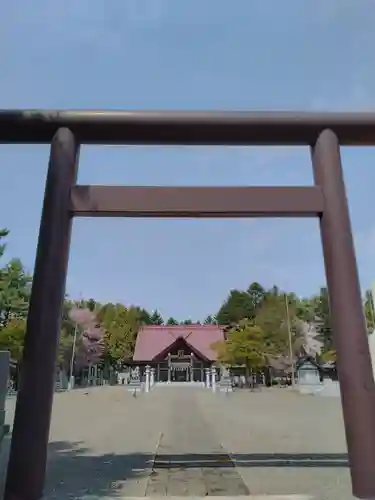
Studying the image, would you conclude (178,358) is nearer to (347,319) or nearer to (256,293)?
(256,293)

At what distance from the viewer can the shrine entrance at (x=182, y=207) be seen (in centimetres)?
422

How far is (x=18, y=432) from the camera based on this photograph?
4.20 meters

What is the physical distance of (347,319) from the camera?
4.59 meters

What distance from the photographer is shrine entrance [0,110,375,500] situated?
13.9ft

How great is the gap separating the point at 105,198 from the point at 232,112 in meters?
1.84

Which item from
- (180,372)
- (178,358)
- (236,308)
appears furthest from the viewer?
(236,308)

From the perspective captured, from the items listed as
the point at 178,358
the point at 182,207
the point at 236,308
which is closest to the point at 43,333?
the point at 182,207

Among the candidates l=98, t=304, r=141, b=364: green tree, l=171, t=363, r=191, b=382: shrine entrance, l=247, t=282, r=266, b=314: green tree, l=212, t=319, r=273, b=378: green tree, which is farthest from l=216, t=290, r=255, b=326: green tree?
l=212, t=319, r=273, b=378: green tree

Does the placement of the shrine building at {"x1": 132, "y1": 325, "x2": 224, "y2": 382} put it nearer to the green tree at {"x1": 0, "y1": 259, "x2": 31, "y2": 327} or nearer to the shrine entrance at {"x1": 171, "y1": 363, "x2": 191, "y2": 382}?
the shrine entrance at {"x1": 171, "y1": 363, "x2": 191, "y2": 382}

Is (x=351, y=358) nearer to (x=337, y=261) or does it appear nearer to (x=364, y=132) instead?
(x=337, y=261)

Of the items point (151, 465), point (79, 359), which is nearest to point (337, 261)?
point (151, 465)

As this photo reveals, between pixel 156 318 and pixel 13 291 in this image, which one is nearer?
pixel 13 291

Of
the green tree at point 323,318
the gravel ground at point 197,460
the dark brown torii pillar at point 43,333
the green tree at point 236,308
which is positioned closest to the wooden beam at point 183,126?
the dark brown torii pillar at point 43,333

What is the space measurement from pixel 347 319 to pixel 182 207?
2106 millimetres
